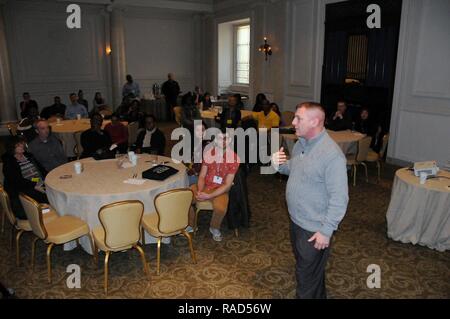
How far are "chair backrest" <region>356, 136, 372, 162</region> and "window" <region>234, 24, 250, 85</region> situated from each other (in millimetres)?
7935

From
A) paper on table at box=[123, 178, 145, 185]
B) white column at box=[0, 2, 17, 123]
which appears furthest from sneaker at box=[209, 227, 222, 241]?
white column at box=[0, 2, 17, 123]

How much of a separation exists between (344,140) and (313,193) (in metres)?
4.10

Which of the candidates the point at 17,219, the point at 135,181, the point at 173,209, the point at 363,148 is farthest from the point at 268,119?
the point at 17,219

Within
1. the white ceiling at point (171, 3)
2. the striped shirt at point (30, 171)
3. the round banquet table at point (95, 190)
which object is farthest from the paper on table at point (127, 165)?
the white ceiling at point (171, 3)

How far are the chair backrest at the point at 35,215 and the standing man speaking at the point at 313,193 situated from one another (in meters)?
2.22

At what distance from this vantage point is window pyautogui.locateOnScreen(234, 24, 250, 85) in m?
13.9

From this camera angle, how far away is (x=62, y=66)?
12.9 meters

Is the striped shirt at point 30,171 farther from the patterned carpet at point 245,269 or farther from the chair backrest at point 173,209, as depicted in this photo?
the chair backrest at point 173,209

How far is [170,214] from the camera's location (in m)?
3.78

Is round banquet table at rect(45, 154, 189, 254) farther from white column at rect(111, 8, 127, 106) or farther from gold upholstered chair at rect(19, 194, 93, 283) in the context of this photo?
white column at rect(111, 8, 127, 106)

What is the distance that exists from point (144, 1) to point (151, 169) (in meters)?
10.0

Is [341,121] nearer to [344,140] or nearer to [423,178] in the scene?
[344,140]

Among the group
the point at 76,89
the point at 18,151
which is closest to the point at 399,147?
the point at 18,151

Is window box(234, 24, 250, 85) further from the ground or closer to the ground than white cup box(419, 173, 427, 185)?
further from the ground
